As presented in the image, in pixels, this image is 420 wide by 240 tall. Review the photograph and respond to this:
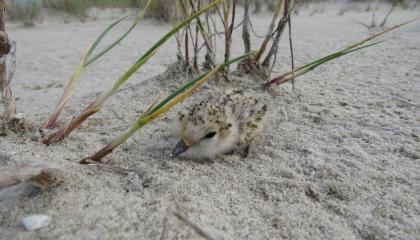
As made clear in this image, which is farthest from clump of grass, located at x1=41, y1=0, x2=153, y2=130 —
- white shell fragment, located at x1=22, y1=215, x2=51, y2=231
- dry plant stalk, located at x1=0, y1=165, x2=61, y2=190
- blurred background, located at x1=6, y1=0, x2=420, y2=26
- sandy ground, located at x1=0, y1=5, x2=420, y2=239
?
blurred background, located at x1=6, y1=0, x2=420, y2=26

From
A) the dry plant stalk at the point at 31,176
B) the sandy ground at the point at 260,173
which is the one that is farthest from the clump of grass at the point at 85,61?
the dry plant stalk at the point at 31,176

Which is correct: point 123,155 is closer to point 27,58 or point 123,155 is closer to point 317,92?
point 317,92

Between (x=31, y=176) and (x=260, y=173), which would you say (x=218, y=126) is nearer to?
(x=260, y=173)

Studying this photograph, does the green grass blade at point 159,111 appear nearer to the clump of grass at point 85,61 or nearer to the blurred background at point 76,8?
the clump of grass at point 85,61

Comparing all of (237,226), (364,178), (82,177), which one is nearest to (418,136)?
(364,178)

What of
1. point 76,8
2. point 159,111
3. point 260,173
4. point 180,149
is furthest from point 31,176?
point 76,8
